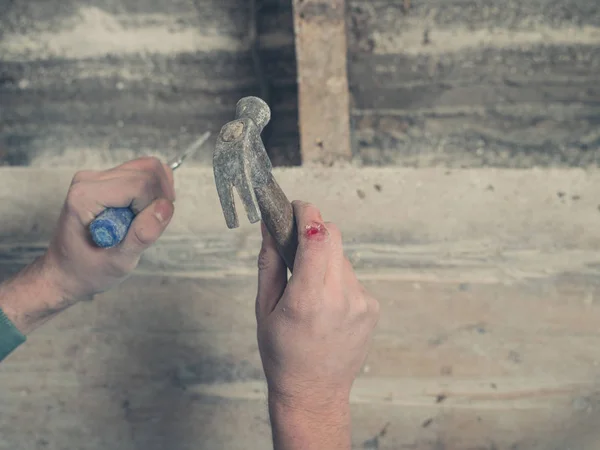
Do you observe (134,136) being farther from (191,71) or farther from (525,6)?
(525,6)

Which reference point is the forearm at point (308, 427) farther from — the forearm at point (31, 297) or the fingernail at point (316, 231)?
the forearm at point (31, 297)

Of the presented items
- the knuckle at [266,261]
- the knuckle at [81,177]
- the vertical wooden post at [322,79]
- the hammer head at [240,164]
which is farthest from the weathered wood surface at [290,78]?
the hammer head at [240,164]

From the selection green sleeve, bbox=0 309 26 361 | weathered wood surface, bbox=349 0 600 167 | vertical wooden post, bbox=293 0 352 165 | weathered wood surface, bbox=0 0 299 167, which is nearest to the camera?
green sleeve, bbox=0 309 26 361

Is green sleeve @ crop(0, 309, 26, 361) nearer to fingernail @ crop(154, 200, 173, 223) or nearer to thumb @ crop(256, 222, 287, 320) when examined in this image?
fingernail @ crop(154, 200, 173, 223)

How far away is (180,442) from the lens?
158 cm

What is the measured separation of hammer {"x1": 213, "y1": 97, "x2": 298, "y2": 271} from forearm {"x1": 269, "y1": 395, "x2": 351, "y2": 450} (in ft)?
1.06

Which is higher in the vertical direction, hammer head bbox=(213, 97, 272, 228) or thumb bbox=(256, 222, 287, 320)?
hammer head bbox=(213, 97, 272, 228)

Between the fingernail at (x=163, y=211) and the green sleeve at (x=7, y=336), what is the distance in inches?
18.5

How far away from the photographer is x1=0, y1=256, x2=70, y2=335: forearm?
4.30 ft

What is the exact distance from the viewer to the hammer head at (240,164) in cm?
90

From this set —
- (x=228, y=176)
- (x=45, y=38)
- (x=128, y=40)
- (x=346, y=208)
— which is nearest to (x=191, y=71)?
(x=128, y=40)

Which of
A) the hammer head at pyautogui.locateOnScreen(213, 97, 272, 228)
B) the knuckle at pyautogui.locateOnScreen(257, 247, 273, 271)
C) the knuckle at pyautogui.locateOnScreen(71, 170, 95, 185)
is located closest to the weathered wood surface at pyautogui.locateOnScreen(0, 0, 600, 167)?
the knuckle at pyautogui.locateOnScreen(71, 170, 95, 185)

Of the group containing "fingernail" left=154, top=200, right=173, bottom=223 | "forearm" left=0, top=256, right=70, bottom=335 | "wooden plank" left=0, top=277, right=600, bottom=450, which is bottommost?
"wooden plank" left=0, top=277, right=600, bottom=450

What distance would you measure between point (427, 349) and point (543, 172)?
0.57 metres
